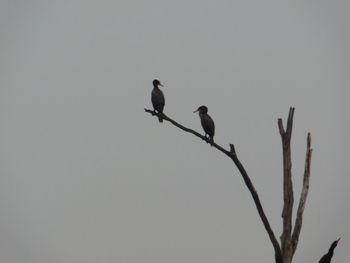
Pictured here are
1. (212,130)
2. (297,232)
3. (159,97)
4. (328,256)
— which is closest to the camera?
(328,256)

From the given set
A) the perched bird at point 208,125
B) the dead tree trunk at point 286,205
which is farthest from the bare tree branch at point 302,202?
the perched bird at point 208,125

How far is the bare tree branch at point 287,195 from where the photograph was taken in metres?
10.7

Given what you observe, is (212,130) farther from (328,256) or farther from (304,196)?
(328,256)

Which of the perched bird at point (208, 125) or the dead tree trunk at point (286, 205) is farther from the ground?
the perched bird at point (208, 125)

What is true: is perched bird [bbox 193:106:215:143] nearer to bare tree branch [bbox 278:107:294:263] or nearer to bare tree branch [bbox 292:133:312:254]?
bare tree branch [bbox 292:133:312:254]

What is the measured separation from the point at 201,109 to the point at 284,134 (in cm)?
590

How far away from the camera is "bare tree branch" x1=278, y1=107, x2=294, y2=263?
35.0 ft

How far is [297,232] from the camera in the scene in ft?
35.5

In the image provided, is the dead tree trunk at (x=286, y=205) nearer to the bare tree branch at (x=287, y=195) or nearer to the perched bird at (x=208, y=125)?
the bare tree branch at (x=287, y=195)

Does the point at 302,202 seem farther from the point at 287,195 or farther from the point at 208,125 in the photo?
the point at 208,125

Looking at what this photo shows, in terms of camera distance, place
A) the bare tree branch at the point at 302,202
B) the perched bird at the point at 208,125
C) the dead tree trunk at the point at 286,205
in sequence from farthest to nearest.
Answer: the perched bird at the point at 208,125
the bare tree branch at the point at 302,202
the dead tree trunk at the point at 286,205

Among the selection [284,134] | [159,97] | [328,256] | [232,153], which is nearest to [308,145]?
[284,134]

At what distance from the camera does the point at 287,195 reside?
10898 mm

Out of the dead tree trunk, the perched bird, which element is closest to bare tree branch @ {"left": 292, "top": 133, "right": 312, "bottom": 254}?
the dead tree trunk
